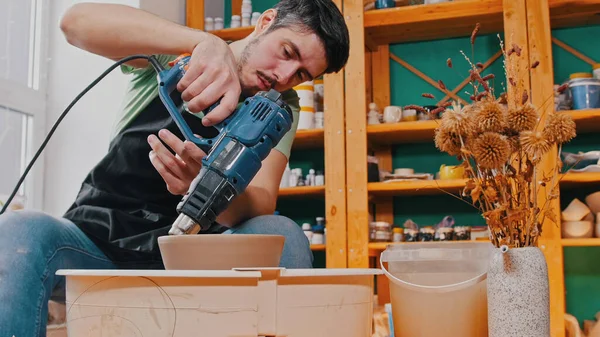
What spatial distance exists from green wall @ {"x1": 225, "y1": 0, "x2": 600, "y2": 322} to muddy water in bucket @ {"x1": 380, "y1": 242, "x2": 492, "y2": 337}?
152 cm

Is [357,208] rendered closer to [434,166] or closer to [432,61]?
[434,166]

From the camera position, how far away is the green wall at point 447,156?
2729 millimetres

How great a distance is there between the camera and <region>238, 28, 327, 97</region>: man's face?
1.43 meters

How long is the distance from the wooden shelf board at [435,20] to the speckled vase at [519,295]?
5.70 ft

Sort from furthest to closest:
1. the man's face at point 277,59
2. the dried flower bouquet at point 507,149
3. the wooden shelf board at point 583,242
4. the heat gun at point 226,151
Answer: the wooden shelf board at point 583,242 < the man's face at point 277,59 < the dried flower bouquet at point 507,149 < the heat gun at point 226,151

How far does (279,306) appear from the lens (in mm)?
804

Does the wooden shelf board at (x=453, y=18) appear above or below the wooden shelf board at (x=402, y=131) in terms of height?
above

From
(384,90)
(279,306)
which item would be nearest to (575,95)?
(384,90)

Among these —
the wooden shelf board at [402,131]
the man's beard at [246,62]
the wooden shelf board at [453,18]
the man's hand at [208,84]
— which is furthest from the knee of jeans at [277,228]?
the wooden shelf board at [453,18]

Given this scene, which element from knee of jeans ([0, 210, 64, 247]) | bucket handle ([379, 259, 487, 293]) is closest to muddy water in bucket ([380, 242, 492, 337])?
bucket handle ([379, 259, 487, 293])

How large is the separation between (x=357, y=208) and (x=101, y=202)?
1.44 metres

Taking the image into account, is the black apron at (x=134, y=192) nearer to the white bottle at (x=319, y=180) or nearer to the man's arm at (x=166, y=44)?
the man's arm at (x=166, y=44)

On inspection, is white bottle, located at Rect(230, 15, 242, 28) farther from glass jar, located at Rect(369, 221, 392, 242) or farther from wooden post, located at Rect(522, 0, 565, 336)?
wooden post, located at Rect(522, 0, 565, 336)

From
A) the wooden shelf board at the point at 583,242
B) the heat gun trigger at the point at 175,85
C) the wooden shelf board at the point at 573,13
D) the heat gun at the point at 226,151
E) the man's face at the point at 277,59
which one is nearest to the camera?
the heat gun at the point at 226,151
